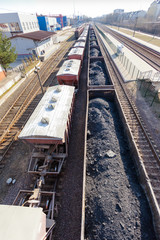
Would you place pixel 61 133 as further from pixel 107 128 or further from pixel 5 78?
pixel 5 78

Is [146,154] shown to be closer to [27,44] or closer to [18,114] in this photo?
[18,114]

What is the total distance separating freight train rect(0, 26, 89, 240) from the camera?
5199 mm

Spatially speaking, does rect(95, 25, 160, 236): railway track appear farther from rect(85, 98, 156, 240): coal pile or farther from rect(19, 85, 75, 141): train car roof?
rect(19, 85, 75, 141): train car roof

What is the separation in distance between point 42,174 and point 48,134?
3073 millimetres

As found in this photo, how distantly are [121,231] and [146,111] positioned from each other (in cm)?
1302

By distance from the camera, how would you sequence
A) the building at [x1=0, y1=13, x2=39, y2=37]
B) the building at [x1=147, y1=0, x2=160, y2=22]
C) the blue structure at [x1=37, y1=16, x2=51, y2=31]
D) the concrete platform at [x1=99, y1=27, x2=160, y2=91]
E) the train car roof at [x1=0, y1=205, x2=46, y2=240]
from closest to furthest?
the train car roof at [x1=0, y1=205, x2=46, y2=240]
the concrete platform at [x1=99, y1=27, x2=160, y2=91]
the building at [x1=0, y1=13, x2=39, y2=37]
the blue structure at [x1=37, y1=16, x2=51, y2=31]
the building at [x1=147, y1=0, x2=160, y2=22]

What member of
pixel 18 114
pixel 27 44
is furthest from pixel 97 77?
pixel 27 44

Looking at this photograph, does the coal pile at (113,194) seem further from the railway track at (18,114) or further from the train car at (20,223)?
the railway track at (18,114)

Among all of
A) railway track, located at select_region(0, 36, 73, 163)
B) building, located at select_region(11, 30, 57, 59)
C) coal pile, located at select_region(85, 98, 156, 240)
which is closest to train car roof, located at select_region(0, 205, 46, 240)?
coal pile, located at select_region(85, 98, 156, 240)

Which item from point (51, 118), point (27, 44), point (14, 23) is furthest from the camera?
point (14, 23)

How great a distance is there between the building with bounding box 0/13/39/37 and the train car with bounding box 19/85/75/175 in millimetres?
38236

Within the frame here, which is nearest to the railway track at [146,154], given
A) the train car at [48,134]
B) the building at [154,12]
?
the train car at [48,134]

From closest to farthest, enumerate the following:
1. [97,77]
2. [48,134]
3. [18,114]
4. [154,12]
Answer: [48,134], [18,114], [97,77], [154,12]

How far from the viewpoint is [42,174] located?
884 centimetres
